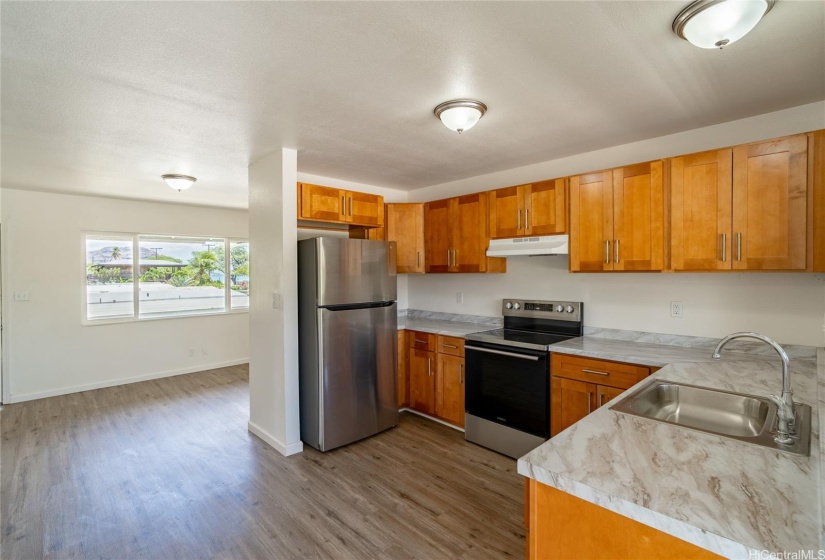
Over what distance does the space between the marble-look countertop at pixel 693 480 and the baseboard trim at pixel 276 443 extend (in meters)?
2.59

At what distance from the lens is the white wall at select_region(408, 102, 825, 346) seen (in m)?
2.39

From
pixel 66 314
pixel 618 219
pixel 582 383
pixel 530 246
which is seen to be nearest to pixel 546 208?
pixel 530 246

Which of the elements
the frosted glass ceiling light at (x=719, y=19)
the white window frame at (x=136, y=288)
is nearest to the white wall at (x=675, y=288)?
the frosted glass ceiling light at (x=719, y=19)

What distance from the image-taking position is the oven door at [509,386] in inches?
114

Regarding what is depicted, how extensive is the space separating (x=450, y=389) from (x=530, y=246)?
1.52 m

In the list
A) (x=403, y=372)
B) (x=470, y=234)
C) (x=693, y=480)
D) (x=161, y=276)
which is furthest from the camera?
(x=161, y=276)

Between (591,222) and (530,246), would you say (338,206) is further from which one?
(591,222)

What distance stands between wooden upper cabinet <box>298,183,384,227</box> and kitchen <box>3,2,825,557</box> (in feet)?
0.15

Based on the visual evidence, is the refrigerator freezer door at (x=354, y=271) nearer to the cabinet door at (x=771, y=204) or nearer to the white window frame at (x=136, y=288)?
the cabinet door at (x=771, y=204)

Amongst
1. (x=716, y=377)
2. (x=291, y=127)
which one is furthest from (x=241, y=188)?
(x=716, y=377)

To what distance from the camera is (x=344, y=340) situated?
10.9ft

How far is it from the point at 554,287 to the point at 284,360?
8.07 feet

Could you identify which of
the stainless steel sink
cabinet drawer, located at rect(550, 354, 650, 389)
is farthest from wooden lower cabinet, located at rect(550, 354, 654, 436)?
the stainless steel sink

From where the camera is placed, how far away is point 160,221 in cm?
559
